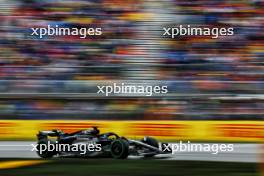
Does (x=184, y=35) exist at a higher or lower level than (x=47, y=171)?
higher

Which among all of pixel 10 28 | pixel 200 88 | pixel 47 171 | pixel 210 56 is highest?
pixel 10 28

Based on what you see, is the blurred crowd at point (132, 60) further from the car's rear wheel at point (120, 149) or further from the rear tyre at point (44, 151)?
the car's rear wheel at point (120, 149)

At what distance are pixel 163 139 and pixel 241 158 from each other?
4.38 ft

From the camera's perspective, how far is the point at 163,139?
7.21 meters

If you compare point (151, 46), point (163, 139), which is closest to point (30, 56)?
point (151, 46)

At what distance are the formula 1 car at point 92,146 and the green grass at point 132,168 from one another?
118mm

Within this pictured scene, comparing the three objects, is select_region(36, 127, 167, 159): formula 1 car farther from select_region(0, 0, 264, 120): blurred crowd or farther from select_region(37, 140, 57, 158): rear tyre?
select_region(0, 0, 264, 120): blurred crowd

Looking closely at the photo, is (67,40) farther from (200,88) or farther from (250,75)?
(250,75)

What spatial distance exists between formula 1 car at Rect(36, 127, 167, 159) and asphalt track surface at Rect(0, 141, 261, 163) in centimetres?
11

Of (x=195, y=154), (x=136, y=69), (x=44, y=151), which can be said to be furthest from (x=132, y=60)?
(x=44, y=151)

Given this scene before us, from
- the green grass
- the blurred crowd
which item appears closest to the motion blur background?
the blurred crowd

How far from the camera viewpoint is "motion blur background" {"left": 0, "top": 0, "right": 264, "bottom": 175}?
7.26 m

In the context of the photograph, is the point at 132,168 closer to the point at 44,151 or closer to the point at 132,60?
the point at 44,151

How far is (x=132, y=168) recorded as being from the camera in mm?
5465
